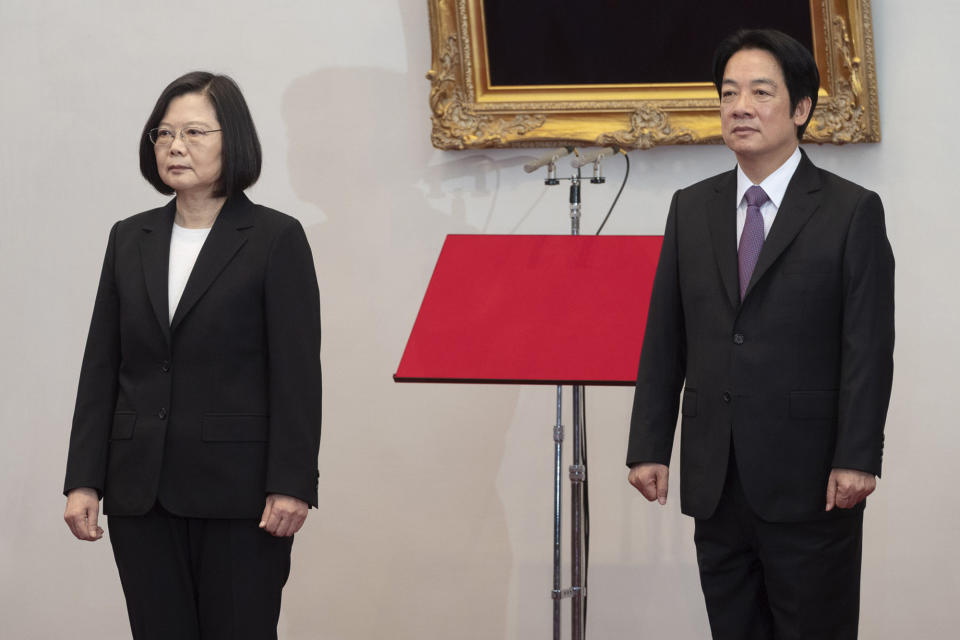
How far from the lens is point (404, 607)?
365 centimetres

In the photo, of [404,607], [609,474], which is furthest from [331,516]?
[609,474]

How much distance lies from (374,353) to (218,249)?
144cm

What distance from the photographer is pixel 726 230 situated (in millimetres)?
2260

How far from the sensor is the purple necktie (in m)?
2.21

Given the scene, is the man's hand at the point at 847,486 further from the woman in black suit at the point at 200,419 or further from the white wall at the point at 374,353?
the white wall at the point at 374,353

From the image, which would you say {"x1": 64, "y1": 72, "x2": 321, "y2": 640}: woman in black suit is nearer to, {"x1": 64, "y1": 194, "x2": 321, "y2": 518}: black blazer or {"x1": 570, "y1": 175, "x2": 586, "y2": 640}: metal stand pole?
{"x1": 64, "y1": 194, "x2": 321, "y2": 518}: black blazer

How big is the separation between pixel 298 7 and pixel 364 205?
0.64 metres

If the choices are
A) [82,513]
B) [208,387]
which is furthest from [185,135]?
[82,513]

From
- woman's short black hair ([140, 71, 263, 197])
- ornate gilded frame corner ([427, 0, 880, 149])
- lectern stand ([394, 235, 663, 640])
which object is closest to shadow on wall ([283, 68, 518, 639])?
ornate gilded frame corner ([427, 0, 880, 149])

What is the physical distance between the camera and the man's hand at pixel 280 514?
7.04 ft

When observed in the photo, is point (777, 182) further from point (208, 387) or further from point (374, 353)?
point (374, 353)

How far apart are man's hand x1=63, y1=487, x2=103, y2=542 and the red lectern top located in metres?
0.67

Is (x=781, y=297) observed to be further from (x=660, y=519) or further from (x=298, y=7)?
(x=298, y=7)

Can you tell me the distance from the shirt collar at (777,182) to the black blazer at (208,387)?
86cm
